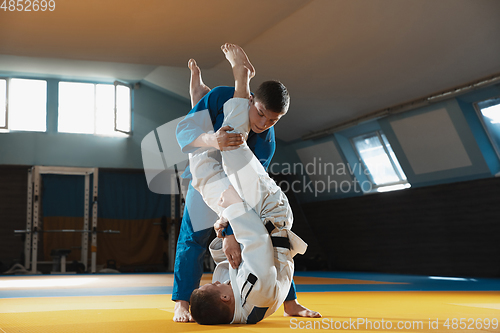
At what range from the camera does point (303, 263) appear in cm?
965

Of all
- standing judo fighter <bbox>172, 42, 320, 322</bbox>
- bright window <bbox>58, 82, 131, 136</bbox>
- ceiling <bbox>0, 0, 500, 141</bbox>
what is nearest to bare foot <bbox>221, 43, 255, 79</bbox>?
standing judo fighter <bbox>172, 42, 320, 322</bbox>

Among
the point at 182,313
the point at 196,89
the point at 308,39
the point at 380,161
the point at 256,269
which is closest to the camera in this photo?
the point at 256,269

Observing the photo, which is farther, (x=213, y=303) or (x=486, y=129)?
(x=486, y=129)

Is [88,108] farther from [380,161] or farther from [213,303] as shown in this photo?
[213,303]

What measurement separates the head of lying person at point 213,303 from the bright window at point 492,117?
5451 millimetres

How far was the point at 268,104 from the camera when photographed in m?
1.78

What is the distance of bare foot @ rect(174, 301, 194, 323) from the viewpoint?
6.33 feet

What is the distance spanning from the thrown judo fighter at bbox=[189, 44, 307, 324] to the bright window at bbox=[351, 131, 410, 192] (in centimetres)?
640

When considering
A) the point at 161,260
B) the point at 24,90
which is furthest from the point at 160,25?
the point at 161,260

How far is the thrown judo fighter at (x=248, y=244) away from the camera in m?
1.67

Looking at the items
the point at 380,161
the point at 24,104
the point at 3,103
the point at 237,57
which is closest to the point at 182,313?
→ the point at 237,57

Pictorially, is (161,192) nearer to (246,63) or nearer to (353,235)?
(353,235)

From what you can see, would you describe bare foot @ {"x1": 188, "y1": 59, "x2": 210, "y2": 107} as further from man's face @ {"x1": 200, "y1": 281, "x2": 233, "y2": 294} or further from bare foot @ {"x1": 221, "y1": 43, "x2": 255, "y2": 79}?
man's face @ {"x1": 200, "y1": 281, "x2": 233, "y2": 294}

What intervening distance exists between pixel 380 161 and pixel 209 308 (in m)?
7.03
